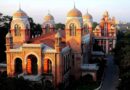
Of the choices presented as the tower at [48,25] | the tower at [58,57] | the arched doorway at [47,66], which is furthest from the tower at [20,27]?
the tower at [48,25]

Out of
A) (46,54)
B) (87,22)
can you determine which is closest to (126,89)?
(46,54)

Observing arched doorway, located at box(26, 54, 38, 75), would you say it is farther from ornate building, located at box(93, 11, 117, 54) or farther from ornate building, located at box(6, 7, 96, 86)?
ornate building, located at box(93, 11, 117, 54)

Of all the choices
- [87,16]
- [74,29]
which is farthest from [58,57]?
[87,16]

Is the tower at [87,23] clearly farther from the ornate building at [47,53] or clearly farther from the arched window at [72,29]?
the arched window at [72,29]

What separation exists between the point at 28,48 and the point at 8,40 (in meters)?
3.09

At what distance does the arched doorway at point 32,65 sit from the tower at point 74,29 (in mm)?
5738

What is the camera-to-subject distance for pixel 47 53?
38219 millimetres

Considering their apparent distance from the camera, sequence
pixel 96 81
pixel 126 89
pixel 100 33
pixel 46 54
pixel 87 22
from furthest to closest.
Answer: pixel 100 33 → pixel 87 22 → pixel 96 81 → pixel 46 54 → pixel 126 89

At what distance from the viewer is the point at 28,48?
126 feet

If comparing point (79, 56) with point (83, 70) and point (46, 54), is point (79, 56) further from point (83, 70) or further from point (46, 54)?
point (46, 54)

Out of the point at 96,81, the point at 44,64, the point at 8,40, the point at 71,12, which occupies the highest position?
the point at 71,12

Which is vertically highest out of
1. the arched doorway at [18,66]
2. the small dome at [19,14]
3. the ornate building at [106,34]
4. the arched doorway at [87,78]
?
the small dome at [19,14]

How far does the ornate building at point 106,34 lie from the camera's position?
246 ft

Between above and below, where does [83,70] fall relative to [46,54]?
below
